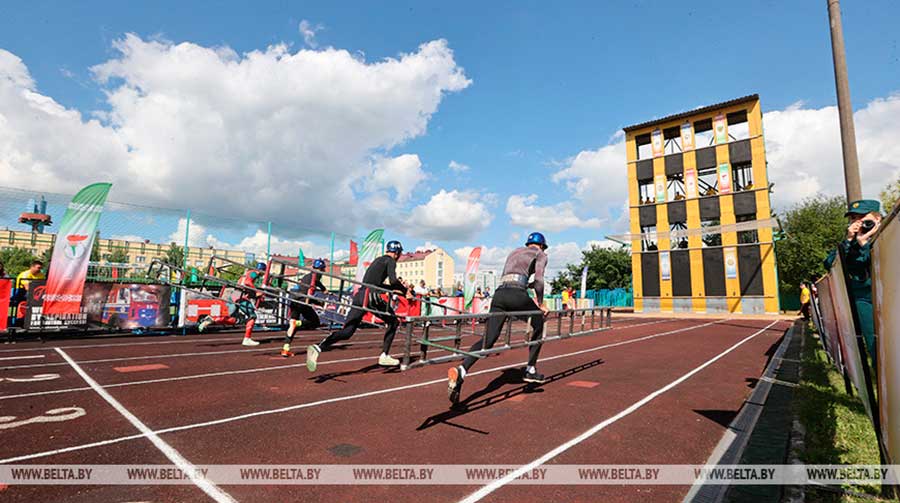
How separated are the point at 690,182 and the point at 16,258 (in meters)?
41.1

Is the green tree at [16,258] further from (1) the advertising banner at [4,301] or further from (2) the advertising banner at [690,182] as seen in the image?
(2) the advertising banner at [690,182]

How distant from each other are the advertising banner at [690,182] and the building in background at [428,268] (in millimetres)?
82260

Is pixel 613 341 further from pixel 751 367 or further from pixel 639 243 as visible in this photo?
pixel 639 243

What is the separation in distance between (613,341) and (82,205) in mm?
15886

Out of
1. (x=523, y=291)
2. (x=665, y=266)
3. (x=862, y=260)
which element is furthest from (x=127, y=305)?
(x=665, y=266)

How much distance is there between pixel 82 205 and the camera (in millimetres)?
11141

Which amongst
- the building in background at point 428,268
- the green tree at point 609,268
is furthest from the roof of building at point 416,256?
the green tree at point 609,268

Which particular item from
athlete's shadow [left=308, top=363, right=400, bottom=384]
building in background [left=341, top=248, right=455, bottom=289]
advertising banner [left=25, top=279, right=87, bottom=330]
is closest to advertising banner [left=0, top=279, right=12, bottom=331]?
advertising banner [left=25, top=279, right=87, bottom=330]

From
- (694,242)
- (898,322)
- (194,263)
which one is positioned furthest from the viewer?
(694,242)

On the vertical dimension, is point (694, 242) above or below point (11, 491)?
above

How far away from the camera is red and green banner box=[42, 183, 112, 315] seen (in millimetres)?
10664

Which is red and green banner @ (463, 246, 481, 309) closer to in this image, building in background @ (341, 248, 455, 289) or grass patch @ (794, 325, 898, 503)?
grass patch @ (794, 325, 898, 503)

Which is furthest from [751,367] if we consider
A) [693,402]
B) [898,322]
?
[898,322]

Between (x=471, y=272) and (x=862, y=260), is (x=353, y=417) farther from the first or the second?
(x=471, y=272)
